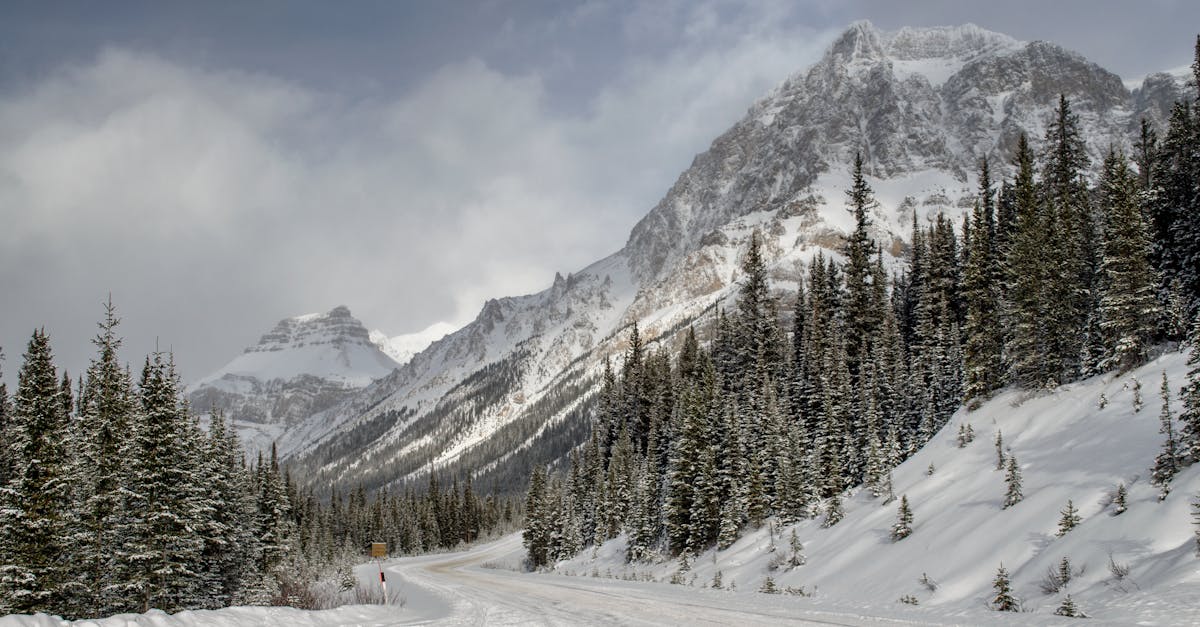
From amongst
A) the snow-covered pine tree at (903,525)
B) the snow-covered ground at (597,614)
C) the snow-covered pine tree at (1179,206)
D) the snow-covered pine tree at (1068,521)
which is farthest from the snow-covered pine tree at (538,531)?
the snow-covered pine tree at (1068,521)

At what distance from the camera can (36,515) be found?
87.5ft

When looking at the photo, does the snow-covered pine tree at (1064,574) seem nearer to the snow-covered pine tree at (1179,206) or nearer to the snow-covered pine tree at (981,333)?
the snow-covered pine tree at (981,333)

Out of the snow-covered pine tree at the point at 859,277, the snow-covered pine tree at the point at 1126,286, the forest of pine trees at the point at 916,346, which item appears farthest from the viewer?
the snow-covered pine tree at the point at 859,277

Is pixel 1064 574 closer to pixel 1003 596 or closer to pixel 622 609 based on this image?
pixel 1003 596

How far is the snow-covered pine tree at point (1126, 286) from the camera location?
22.9 meters

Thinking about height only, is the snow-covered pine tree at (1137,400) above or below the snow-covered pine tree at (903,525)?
above

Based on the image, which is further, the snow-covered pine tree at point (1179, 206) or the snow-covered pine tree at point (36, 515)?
the snow-covered pine tree at point (1179, 206)

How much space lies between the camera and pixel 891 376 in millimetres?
40938

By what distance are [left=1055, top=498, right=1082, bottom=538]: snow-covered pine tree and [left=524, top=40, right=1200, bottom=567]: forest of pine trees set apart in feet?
7.37

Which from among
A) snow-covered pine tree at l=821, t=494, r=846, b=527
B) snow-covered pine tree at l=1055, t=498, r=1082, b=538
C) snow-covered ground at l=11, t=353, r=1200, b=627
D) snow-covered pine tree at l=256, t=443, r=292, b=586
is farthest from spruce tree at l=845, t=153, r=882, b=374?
snow-covered pine tree at l=256, t=443, r=292, b=586

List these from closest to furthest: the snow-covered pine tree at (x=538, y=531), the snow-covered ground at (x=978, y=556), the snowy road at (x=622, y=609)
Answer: the snow-covered ground at (x=978, y=556) → the snowy road at (x=622, y=609) → the snow-covered pine tree at (x=538, y=531)

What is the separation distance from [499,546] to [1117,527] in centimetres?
9566

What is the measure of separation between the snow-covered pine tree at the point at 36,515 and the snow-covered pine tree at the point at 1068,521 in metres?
31.0

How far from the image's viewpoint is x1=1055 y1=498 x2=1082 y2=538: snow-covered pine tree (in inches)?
550
